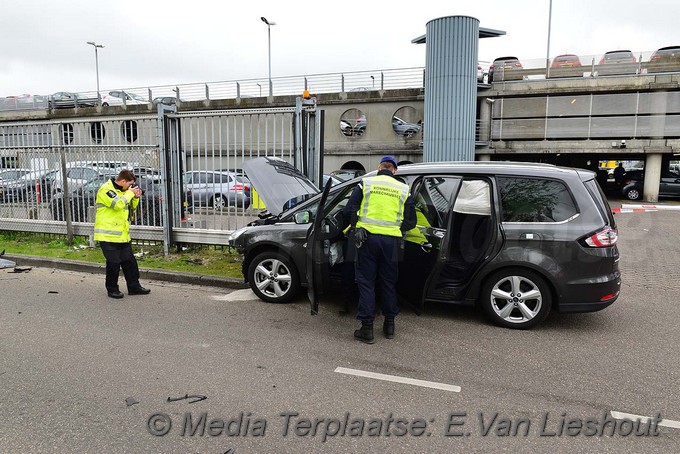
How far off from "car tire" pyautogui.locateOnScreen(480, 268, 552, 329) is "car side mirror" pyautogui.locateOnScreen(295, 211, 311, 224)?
2172 millimetres

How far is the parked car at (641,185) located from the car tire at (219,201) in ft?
72.9

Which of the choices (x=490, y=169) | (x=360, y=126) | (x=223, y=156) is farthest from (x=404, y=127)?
(x=490, y=169)

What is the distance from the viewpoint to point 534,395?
12.2ft

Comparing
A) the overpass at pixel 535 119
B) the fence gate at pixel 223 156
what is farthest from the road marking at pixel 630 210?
the fence gate at pixel 223 156

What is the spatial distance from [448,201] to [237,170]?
398cm

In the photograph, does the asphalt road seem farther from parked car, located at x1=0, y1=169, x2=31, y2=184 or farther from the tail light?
parked car, located at x1=0, y1=169, x2=31, y2=184

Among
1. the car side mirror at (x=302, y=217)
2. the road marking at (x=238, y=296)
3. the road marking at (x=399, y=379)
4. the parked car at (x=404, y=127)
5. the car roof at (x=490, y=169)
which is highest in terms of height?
the parked car at (x=404, y=127)

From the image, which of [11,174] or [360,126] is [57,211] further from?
[360,126]

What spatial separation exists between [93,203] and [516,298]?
26.3 feet

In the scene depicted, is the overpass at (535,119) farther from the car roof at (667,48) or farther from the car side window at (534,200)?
the car side window at (534,200)

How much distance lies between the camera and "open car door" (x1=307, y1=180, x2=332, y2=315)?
16.3 ft

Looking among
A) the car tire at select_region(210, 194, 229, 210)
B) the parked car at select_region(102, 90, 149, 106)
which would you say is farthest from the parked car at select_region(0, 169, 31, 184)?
the parked car at select_region(102, 90, 149, 106)

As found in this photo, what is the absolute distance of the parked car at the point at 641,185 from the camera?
77.2ft

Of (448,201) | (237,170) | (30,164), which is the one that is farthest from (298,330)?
(30,164)
